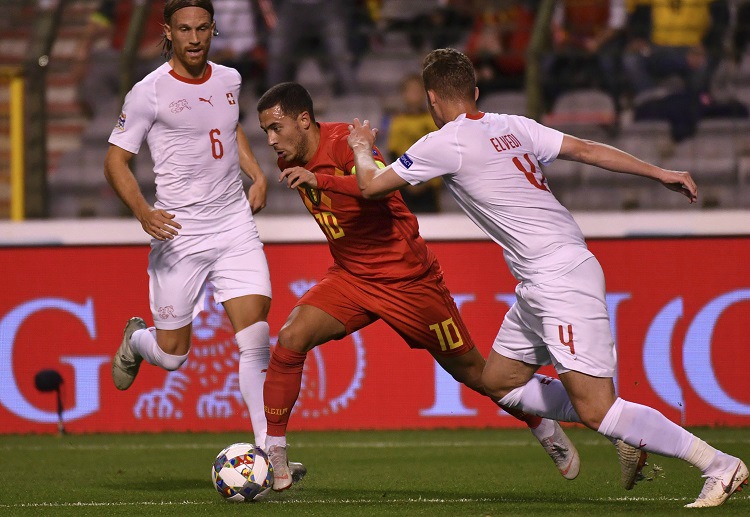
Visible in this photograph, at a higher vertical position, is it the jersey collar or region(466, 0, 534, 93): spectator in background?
region(466, 0, 534, 93): spectator in background

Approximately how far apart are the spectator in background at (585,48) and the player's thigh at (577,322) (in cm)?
528

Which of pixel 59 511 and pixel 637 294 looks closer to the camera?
pixel 59 511

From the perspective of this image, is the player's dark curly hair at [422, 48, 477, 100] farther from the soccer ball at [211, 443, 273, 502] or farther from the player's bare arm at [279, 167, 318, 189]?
the soccer ball at [211, 443, 273, 502]

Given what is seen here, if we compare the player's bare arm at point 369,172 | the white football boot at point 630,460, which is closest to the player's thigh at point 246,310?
the player's bare arm at point 369,172

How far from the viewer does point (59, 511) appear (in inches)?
217

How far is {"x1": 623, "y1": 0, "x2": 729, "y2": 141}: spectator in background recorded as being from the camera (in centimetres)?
1068

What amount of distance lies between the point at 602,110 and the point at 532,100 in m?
1.01

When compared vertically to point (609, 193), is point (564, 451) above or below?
below

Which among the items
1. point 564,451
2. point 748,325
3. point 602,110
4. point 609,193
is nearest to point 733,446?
point 748,325

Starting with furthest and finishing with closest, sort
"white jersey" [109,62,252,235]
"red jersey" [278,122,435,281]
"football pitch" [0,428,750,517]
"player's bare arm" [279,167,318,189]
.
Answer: "white jersey" [109,62,252,235], "red jersey" [278,122,435,281], "football pitch" [0,428,750,517], "player's bare arm" [279,167,318,189]

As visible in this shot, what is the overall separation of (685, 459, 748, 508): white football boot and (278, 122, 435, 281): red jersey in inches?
71.0

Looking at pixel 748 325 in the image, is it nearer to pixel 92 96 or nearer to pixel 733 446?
pixel 733 446

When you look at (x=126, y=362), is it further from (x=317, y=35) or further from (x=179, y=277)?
(x=317, y=35)

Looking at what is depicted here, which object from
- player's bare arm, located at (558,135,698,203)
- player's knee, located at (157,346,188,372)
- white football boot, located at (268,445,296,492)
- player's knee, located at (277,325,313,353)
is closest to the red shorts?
player's knee, located at (277,325,313,353)
